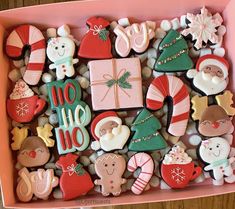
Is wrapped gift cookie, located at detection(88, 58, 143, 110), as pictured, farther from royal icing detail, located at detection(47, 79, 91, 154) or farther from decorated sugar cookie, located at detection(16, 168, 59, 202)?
decorated sugar cookie, located at detection(16, 168, 59, 202)

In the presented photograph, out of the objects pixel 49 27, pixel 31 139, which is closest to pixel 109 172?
pixel 31 139

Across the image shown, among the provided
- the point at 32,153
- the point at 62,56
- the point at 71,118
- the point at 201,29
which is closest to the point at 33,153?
the point at 32,153

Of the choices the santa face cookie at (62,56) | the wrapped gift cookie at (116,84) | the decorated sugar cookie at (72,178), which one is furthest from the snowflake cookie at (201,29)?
the decorated sugar cookie at (72,178)

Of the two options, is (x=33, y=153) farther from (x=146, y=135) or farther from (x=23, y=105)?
(x=146, y=135)

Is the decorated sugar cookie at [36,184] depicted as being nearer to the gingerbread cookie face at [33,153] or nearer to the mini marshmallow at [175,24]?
the gingerbread cookie face at [33,153]

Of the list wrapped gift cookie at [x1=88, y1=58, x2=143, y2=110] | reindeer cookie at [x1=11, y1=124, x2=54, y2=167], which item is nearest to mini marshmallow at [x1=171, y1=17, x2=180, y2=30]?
wrapped gift cookie at [x1=88, y1=58, x2=143, y2=110]
